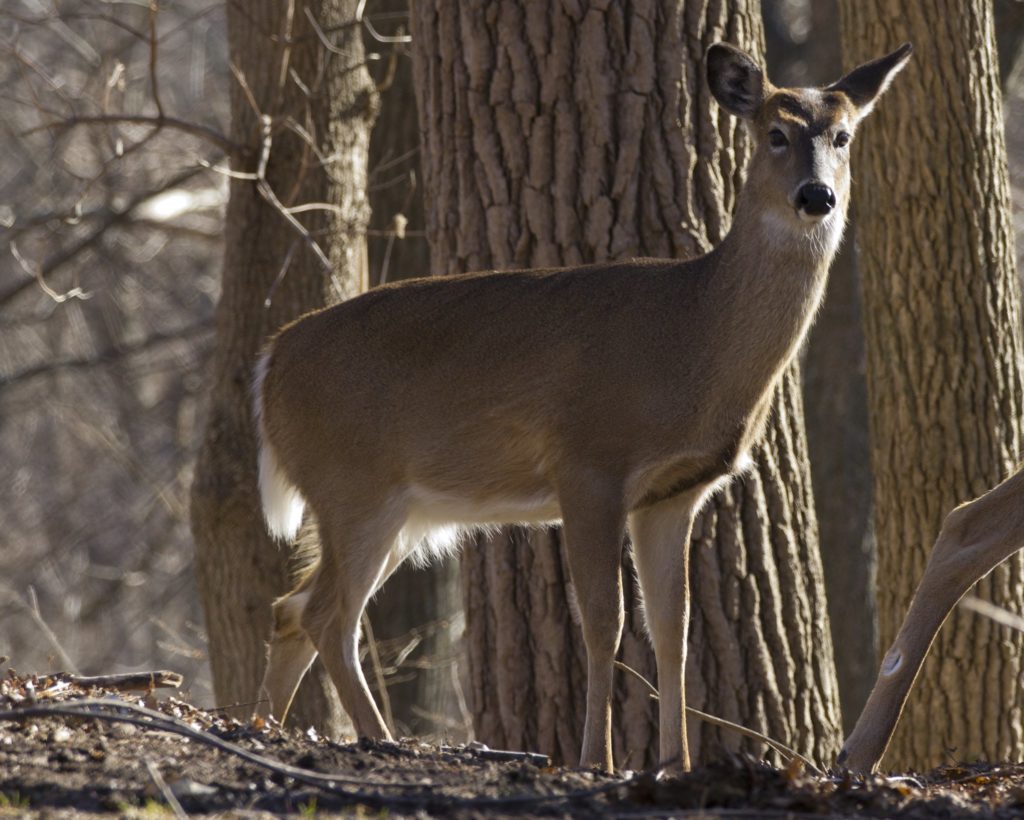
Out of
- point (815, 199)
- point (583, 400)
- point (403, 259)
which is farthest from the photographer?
point (403, 259)

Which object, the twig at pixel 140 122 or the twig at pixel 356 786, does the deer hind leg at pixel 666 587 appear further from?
the twig at pixel 140 122

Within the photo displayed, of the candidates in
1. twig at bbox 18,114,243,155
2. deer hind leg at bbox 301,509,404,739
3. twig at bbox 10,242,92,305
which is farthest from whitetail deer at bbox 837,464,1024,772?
twig at bbox 18,114,243,155

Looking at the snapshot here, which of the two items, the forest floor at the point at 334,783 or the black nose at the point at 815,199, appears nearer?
the forest floor at the point at 334,783

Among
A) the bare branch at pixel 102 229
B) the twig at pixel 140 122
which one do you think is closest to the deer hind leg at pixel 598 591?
the twig at pixel 140 122

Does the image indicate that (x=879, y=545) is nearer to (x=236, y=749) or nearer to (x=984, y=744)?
(x=984, y=744)

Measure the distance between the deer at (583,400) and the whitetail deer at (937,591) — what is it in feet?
2.14

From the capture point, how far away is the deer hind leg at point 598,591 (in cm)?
537

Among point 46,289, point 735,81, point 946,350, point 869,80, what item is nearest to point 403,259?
point 46,289

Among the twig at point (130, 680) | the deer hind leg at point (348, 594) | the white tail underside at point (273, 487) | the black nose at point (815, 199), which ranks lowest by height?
the twig at point (130, 680)

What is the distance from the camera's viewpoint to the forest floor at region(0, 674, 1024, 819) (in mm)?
3873

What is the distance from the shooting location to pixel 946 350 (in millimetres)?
7766

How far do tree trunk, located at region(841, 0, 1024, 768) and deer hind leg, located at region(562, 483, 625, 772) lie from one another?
8.96ft

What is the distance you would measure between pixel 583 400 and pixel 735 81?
1.38 meters

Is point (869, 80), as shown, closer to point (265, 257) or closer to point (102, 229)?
point (265, 257)
